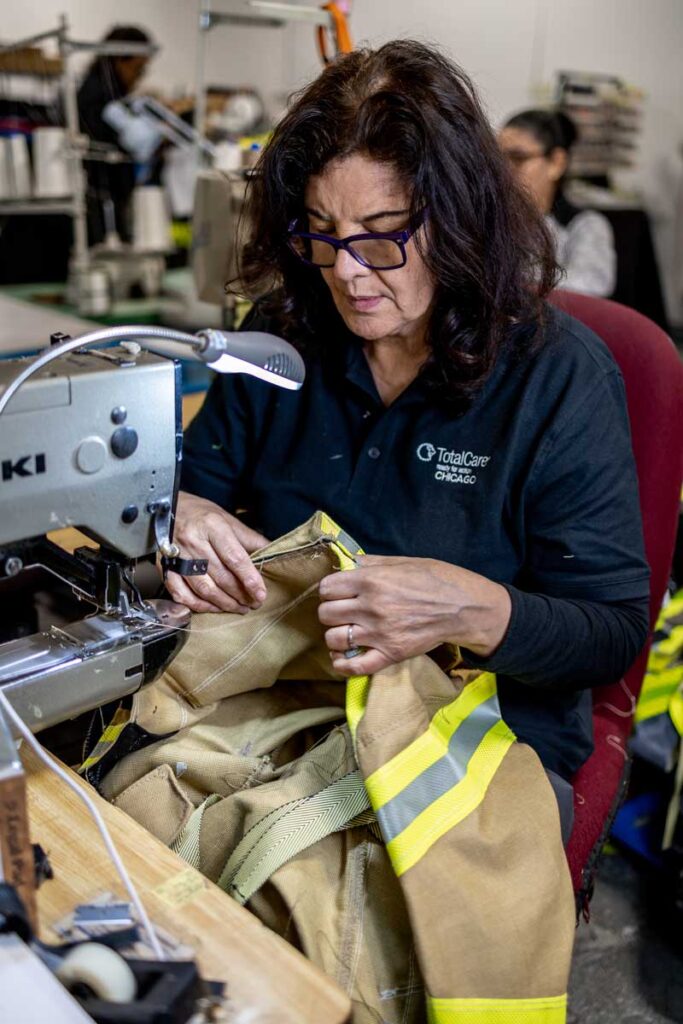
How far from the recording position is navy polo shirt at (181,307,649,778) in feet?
3.64

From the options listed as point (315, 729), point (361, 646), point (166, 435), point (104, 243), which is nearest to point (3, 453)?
point (166, 435)

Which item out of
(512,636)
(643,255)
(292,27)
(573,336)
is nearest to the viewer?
(512,636)

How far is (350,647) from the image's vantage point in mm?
930

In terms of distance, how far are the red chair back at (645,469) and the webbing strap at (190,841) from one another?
0.51 metres

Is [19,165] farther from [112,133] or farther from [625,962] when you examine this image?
[625,962]

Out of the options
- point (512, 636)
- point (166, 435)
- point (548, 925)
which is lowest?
point (548, 925)

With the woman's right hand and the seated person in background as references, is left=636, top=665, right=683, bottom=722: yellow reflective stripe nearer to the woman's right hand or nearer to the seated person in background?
the woman's right hand

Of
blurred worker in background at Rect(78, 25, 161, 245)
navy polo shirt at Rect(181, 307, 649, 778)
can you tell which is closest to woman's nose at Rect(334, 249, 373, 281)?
navy polo shirt at Rect(181, 307, 649, 778)

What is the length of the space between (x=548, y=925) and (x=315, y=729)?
0.33 metres

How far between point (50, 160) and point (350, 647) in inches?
95.6

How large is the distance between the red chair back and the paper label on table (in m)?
0.65

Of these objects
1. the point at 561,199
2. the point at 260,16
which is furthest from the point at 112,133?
the point at 561,199

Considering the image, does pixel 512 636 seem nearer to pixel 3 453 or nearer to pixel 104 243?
pixel 3 453

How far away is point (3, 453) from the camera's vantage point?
75cm
